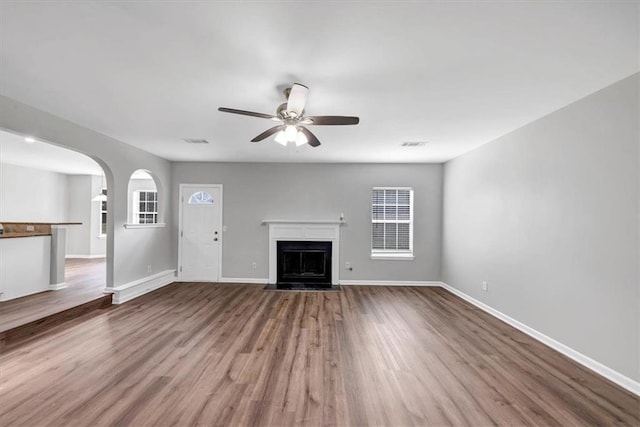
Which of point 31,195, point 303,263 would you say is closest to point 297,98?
point 303,263

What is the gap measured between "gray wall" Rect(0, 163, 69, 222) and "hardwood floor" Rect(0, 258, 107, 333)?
283 cm

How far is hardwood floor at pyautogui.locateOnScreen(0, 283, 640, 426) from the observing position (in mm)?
1817

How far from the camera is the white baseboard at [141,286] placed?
4090mm

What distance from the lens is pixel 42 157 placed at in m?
5.68

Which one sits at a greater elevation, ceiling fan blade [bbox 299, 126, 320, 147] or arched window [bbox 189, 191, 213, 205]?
ceiling fan blade [bbox 299, 126, 320, 147]

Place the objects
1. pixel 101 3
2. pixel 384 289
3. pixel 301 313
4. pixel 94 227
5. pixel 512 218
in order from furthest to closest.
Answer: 1. pixel 94 227
2. pixel 384 289
3. pixel 301 313
4. pixel 512 218
5. pixel 101 3

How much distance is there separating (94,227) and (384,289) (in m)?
8.47

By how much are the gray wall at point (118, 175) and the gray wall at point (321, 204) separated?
60 cm

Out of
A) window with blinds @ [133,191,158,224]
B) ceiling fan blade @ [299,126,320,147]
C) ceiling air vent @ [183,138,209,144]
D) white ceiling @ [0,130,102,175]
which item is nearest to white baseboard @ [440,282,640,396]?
ceiling fan blade @ [299,126,320,147]

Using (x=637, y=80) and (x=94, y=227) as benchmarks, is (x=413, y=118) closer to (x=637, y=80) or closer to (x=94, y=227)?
(x=637, y=80)

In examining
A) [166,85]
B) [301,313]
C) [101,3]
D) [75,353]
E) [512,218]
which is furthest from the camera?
[301,313]

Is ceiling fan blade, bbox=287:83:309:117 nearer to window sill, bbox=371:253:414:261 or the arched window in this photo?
window sill, bbox=371:253:414:261

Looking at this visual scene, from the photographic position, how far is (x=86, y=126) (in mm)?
3463

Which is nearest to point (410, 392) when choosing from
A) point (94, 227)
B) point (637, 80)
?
point (637, 80)
